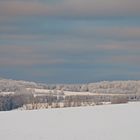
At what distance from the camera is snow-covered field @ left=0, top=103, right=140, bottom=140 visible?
20797mm

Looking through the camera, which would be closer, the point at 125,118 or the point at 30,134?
the point at 30,134

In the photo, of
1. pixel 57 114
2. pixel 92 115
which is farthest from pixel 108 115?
pixel 57 114

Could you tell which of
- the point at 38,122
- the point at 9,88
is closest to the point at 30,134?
the point at 38,122

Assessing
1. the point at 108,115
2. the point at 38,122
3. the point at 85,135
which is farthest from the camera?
the point at 108,115

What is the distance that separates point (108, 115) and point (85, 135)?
6.87 metres

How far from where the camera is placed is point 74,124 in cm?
2497

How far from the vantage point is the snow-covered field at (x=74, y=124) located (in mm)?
20797

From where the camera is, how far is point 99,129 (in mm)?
22484

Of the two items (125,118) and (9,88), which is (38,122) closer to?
(125,118)

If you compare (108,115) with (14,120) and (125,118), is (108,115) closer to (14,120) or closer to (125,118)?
(125,118)

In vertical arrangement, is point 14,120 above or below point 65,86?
below

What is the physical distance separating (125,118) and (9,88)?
6470 centimetres

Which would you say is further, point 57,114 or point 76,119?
point 57,114

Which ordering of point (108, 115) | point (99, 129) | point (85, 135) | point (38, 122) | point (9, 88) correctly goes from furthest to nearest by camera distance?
point (9, 88) → point (108, 115) → point (38, 122) → point (99, 129) → point (85, 135)
